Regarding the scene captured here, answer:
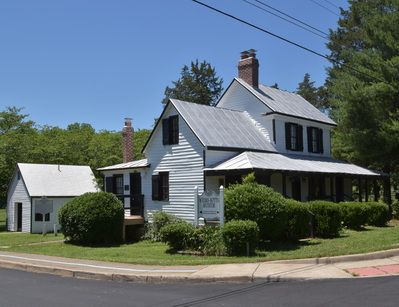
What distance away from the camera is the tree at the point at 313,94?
6372 cm

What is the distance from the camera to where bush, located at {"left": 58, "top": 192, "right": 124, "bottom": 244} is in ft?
61.1

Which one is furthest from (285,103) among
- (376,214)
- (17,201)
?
(17,201)

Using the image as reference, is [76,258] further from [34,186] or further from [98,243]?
[34,186]

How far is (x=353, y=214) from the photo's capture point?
18141 millimetres

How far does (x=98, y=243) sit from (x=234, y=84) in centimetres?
1258

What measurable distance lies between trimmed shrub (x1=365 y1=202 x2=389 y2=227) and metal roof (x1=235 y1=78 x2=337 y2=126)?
284 inches

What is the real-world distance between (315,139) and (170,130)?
9850mm

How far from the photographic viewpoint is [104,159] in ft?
125

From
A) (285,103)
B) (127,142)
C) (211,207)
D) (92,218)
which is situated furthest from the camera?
(127,142)

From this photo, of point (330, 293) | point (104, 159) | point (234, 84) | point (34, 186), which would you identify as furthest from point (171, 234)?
point (104, 159)

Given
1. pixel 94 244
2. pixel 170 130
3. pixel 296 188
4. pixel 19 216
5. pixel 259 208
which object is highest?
pixel 170 130

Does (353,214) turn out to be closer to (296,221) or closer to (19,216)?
(296,221)

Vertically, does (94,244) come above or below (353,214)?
below

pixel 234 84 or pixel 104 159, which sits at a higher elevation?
pixel 234 84
